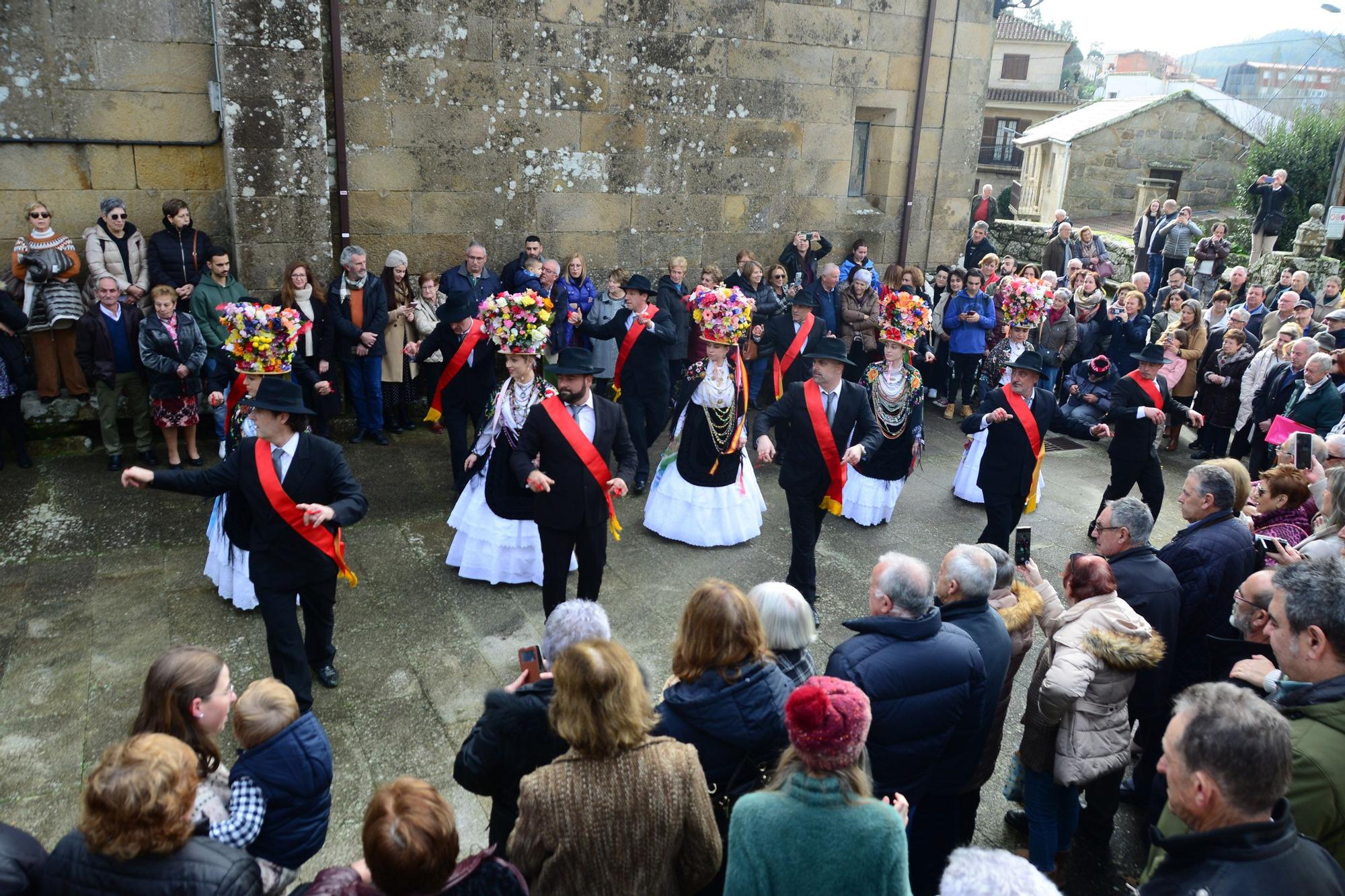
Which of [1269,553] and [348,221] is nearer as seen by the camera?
[1269,553]

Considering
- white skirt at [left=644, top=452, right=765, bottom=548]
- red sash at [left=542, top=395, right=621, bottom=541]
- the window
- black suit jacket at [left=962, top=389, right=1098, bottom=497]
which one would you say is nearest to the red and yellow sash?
black suit jacket at [left=962, top=389, right=1098, bottom=497]

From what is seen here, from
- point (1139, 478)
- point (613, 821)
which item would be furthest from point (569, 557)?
point (1139, 478)

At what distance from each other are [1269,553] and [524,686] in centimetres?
383

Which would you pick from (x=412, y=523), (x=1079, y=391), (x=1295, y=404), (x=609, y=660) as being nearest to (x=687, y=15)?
(x=1079, y=391)

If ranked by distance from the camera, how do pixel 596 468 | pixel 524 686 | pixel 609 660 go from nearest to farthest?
pixel 609 660 < pixel 524 686 < pixel 596 468

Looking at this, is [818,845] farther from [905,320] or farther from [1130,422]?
[905,320]

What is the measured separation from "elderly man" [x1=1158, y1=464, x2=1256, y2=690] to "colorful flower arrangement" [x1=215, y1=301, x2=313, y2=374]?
5041 millimetres

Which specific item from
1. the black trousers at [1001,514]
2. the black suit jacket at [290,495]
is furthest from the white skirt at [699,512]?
the black suit jacket at [290,495]

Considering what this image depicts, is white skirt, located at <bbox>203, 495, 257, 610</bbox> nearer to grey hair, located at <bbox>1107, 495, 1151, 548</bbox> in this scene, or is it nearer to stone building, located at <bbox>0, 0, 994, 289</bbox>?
stone building, located at <bbox>0, 0, 994, 289</bbox>

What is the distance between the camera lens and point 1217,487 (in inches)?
189

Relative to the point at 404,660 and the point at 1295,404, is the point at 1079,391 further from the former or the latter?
the point at 404,660

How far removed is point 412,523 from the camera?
7578mm

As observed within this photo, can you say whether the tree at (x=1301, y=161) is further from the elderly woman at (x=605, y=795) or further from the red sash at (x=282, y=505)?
the elderly woman at (x=605, y=795)

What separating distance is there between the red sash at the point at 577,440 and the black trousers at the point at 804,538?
1.45 m
